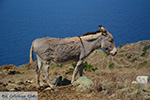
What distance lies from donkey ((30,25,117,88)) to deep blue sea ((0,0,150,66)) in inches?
748

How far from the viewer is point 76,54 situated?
299 inches

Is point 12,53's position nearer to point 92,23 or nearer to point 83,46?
point 92,23

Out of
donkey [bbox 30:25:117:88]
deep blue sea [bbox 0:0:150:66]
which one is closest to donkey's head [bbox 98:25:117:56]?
donkey [bbox 30:25:117:88]

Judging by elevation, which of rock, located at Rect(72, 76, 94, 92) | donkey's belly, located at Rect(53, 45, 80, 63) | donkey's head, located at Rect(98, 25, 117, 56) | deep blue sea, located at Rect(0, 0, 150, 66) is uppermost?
deep blue sea, located at Rect(0, 0, 150, 66)

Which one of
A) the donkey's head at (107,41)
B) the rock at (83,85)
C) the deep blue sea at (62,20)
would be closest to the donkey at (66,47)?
the donkey's head at (107,41)

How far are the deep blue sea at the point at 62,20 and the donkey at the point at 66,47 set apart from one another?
19003mm

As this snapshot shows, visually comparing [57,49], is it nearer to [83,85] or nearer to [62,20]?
[83,85]

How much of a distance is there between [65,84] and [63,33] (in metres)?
27.3

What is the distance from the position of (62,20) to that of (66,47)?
121ft

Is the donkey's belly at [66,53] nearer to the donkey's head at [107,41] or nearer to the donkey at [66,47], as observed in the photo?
the donkey at [66,47]

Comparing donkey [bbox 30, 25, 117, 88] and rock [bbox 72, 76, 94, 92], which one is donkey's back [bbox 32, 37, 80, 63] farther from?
rock [bbox 72, 76, 94, 92]

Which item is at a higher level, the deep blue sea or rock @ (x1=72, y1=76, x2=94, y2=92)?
the deep blue sea

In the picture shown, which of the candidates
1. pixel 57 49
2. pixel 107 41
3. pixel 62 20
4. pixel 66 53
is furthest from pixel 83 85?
pixel 62 20

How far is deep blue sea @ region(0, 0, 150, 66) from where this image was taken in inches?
1288
